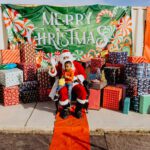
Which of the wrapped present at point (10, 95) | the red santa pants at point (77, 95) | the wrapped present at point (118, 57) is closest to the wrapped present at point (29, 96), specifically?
the wrapped present at point (10, 95)

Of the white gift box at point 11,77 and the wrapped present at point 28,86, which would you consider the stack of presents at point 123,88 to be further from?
the white gift box at point 11,77

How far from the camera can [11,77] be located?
5863 millimetres

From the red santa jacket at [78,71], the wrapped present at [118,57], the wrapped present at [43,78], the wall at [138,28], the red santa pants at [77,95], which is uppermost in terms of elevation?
the wall at [138,28]

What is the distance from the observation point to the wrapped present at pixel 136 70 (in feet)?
17.7

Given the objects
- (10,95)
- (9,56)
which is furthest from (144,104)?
(9,56)

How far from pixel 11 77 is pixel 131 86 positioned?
2.99 metres

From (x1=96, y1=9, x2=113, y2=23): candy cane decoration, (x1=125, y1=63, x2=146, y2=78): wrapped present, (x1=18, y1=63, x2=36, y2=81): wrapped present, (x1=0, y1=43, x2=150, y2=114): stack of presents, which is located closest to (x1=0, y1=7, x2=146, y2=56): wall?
(x1=96, y1=9, x2=113, y2=23): candy cane decoration

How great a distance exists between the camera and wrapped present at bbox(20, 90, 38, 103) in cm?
604

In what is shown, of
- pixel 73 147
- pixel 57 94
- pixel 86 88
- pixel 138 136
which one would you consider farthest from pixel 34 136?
pixel 138 136

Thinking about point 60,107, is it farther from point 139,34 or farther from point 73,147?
point 139,34

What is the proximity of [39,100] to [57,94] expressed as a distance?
3.77 feet

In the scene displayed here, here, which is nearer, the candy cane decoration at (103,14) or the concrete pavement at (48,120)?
the concrete pavement at (48,120)

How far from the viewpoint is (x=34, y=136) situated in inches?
169

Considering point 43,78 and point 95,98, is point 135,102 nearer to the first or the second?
point 95,98
